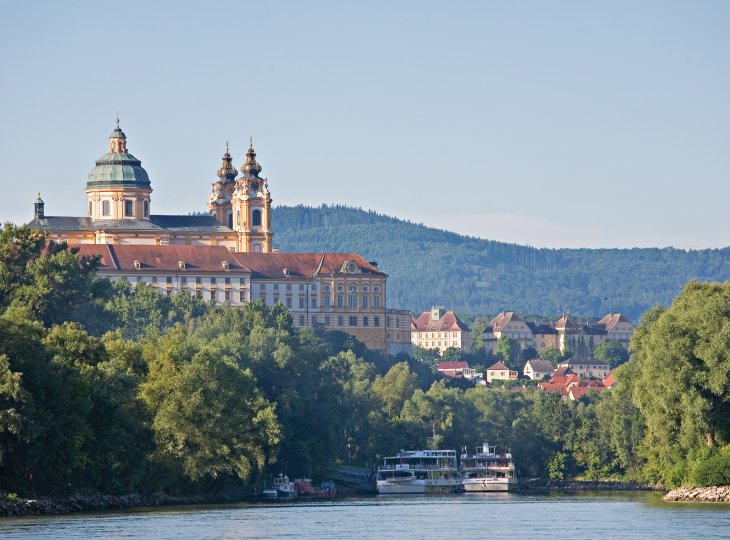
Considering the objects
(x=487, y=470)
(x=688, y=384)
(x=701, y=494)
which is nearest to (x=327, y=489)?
(x=487, y=470)

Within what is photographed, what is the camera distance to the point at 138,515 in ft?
298

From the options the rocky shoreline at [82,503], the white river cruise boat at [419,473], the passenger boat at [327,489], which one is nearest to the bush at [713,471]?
the rocky shoreline at [82,503]

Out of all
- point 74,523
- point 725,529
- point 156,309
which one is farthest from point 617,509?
point 156,309

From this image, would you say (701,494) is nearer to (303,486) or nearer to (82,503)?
(82,503)

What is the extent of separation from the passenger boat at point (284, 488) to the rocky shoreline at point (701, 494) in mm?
29546

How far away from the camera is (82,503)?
93312 millimetres

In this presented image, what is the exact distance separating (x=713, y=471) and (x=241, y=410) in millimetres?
25658

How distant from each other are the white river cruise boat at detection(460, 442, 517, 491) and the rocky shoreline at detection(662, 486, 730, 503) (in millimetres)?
45956

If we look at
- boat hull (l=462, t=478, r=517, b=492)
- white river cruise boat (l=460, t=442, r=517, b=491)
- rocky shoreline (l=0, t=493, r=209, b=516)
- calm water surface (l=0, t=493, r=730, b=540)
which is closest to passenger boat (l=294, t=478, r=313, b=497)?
calm water surface (l=0, t=493, r=730, b=540)

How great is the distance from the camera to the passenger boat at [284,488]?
413 ft

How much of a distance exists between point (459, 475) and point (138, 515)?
64847 millimetres

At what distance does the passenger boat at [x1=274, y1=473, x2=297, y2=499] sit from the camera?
413 ft

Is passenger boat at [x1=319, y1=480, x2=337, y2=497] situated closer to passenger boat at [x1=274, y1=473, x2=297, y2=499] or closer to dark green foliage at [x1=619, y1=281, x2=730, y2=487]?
passenger boat at [x1=274, y1=473, x2=297, y2=499]

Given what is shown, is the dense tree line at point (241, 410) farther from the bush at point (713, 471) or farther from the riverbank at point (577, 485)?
the riverbank at point (577, 485)
